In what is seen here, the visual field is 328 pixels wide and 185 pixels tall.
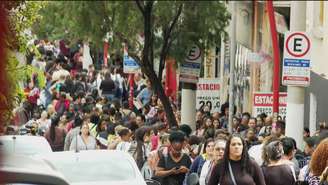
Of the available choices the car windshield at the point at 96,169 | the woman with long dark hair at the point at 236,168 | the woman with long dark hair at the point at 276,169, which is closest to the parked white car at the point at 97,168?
the car windshield at the point at 96,169

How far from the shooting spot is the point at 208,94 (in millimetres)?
25984

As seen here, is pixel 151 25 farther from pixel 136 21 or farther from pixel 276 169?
pixel 276 169

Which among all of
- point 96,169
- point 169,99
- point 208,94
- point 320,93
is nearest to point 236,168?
point 96,169

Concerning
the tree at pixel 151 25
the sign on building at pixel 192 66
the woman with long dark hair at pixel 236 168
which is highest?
the tree at pixel 151 25

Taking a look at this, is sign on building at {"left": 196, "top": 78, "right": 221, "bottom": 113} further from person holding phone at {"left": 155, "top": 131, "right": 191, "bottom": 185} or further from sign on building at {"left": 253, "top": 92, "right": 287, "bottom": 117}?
person holding phone at {"left": 155, "top": 131, "right": 191, "bottom": 185}

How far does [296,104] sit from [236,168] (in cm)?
615

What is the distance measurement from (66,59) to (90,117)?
2739 cm

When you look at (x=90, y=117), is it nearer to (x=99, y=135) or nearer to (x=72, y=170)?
(x=99, y=135)

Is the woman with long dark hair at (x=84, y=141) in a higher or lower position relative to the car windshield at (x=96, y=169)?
lower

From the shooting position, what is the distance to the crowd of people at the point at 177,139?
420 inches

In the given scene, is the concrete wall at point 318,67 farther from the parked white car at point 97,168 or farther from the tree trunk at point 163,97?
the parked white car at point 97,168

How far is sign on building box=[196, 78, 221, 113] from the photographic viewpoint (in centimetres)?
2552

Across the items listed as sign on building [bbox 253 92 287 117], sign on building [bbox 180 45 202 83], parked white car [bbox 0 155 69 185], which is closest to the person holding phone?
sign on building [bbox 253 92 287 117]

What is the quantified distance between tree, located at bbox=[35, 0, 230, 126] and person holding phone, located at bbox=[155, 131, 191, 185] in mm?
9569
